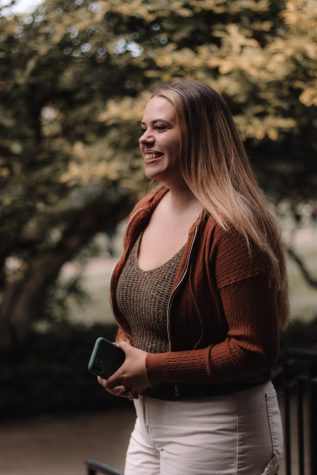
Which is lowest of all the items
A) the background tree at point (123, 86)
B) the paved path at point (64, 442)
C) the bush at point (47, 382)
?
the paved path at point (64, 442)

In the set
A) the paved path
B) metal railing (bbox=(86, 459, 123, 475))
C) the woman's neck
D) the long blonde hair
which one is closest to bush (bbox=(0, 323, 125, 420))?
the paved path

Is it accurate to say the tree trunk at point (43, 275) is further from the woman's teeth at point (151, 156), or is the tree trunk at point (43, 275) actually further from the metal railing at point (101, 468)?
the woman's teeth at point (151, 156)

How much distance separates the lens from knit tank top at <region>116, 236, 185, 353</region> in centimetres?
187

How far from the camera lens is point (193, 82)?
1950 mm

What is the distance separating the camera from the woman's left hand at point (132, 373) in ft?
6.07

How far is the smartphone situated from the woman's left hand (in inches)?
0.7

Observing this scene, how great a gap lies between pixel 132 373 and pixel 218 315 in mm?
263

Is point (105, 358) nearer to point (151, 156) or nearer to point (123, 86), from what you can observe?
point (151, 156)

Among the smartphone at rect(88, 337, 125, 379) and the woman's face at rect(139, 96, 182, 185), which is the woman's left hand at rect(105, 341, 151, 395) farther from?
the woman's face at rect(139, 96, 182, 185)

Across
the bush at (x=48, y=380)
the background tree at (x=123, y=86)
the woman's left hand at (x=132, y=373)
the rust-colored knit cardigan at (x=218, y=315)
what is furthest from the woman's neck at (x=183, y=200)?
the bush at (x=48, y=380)

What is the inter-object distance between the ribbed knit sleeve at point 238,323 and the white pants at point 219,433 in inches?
3.2

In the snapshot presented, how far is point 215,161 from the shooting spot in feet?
6.16

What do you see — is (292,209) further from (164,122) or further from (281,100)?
(164,122)

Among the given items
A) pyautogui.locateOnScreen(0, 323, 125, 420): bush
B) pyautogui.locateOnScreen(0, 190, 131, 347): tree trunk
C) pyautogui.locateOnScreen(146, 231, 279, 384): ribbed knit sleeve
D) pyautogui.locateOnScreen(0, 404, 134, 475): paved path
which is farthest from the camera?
pyautogui.locateOnScreen(0, 323, 125, 420): bush
